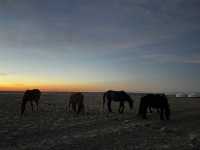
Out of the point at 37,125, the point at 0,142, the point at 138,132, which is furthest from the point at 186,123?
the point at 0,142

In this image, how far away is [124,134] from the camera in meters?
13.8

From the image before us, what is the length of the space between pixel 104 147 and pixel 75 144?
1372mm

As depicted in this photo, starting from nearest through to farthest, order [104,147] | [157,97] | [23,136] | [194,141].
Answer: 1. [104,147]
2. [194,141]
3. [23,136]
4. [157,97]

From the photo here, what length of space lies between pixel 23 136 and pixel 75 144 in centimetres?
338

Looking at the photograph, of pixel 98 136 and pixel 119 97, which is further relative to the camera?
pixel 119 97

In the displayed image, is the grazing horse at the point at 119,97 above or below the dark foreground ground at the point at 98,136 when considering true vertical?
above

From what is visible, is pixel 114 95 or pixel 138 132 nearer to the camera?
pixel 138 132

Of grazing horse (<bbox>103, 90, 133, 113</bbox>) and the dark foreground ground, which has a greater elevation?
grazing horse (<bbox>103, 90, 133, 113</bbox>)

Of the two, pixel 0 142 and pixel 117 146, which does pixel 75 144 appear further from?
pixel 0 142

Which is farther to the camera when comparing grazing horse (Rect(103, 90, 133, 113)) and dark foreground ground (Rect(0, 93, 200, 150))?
grazing horse (Rect(103, 90, 133, 113))

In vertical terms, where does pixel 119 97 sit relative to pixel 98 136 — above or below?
above

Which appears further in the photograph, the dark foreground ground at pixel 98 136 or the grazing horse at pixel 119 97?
the grazing horse at pixel 119 97

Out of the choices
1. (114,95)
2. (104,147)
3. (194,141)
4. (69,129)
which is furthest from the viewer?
(114,95)

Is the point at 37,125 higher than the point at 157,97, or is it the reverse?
the point at 157,97
